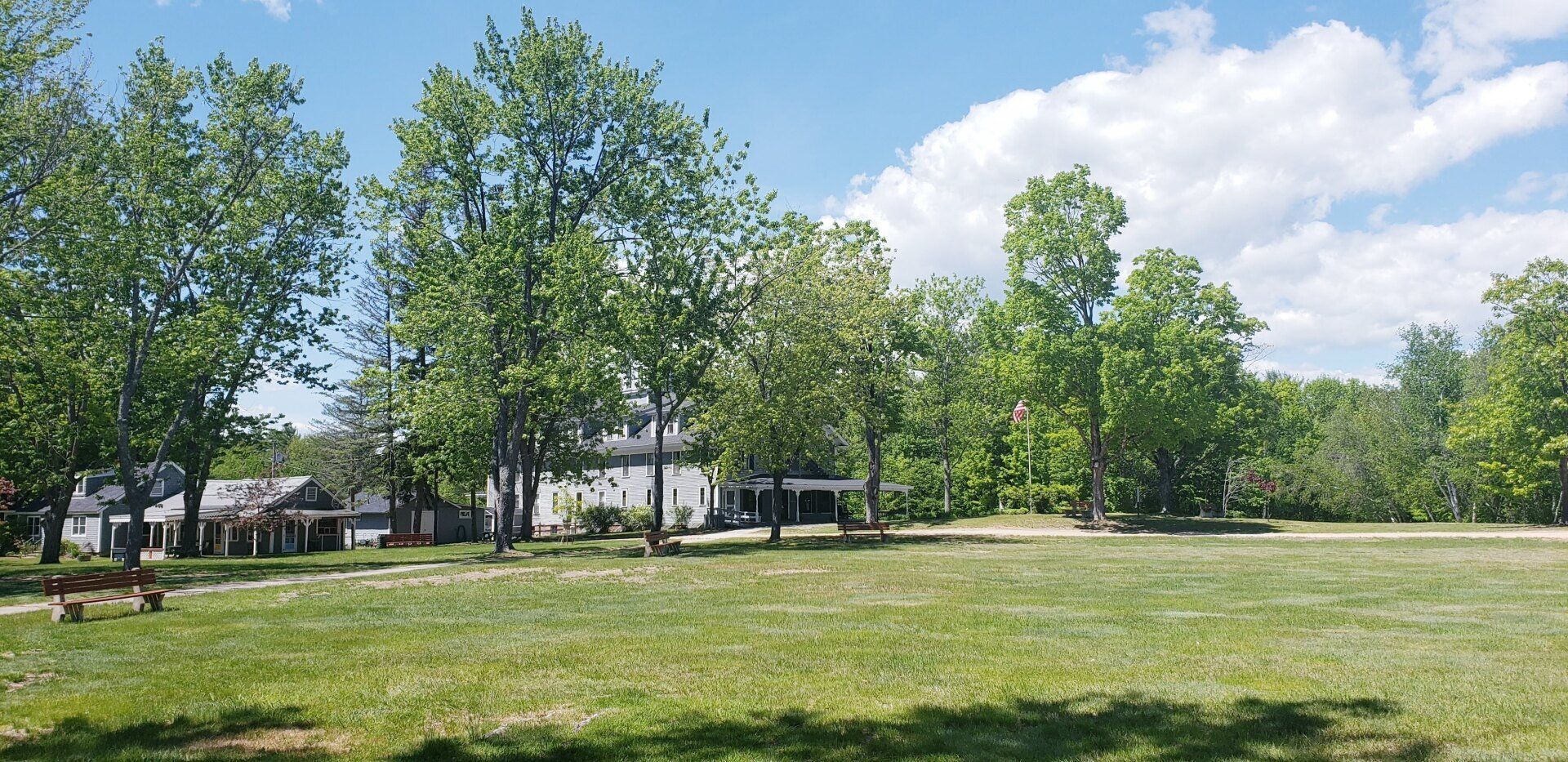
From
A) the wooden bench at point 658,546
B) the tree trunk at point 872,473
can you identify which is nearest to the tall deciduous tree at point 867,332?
the tree trunk at point 872,473

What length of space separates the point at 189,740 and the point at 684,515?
55.8 metres

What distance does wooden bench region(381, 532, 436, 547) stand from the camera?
56812 millimetres

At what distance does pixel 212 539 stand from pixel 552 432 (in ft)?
66.0

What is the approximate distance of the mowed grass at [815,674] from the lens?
765 centimetres

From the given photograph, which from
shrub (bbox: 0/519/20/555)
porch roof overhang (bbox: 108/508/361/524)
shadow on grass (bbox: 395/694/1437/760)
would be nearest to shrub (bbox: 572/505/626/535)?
porch roof overhang (bbox: 108/508/361/524)

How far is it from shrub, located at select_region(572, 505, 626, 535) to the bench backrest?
135 ft

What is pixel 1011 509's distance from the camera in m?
70.3

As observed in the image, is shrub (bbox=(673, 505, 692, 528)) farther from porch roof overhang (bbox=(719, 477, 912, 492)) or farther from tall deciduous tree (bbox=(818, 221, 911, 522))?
tall deciduous tree (bbox=(818, 221, 911, 522))

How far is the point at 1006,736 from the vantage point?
7.70m

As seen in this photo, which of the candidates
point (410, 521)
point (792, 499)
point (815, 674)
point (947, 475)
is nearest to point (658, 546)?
point (815, 674)

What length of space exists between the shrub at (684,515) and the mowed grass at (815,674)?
42.5 meters

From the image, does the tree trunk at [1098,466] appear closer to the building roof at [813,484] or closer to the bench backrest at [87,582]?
the building roof at [813,484]

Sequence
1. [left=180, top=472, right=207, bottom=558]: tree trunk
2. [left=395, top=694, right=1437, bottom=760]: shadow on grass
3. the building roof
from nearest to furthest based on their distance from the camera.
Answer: [left=395, top=694, right=1437, bottom=760]: shadow on grass < [left=180, top=472, right=207, bottom=558]: tree trunk < the building roof

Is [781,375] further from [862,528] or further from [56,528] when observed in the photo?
[56,528]
